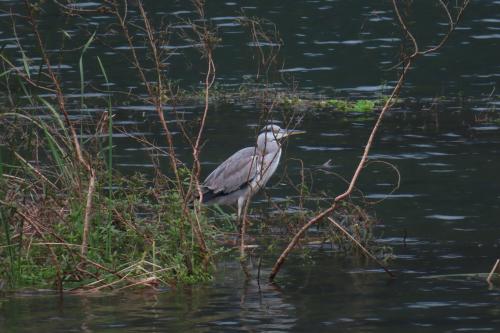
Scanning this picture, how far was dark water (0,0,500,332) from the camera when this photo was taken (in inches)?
372

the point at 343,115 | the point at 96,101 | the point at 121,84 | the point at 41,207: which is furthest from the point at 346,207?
the point at 121,84

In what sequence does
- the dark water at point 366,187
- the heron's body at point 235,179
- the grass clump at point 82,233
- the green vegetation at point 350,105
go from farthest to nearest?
the green vegetation at point 350,105 → the heron's body at point 235,179 → the grass clump at point 82,233 → the dark water at point 366,187

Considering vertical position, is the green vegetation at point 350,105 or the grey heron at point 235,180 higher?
the green vegetation at point 350,105

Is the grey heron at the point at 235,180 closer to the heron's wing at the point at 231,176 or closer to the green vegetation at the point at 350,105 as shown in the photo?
the heron's wing at the point at 231,176

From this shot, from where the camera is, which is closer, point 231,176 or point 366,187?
point 231,176

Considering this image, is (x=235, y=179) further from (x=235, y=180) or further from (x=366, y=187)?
(x=366, y=187)

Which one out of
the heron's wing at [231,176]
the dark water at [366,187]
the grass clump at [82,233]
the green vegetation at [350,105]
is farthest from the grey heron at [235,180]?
the green vegetation at [350,105]

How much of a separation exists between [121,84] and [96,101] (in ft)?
5.36

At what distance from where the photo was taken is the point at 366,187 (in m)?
15.2

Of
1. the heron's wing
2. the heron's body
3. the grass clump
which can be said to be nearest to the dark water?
the grass clump

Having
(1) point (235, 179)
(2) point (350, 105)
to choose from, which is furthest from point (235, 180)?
(2) point (350, 105)

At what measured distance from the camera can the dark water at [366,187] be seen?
946 cm

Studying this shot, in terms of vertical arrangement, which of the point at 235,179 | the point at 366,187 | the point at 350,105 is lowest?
the point at 366,187

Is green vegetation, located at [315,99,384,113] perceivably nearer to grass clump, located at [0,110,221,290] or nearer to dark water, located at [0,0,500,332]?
dark water, located at [0,0,500,332]
